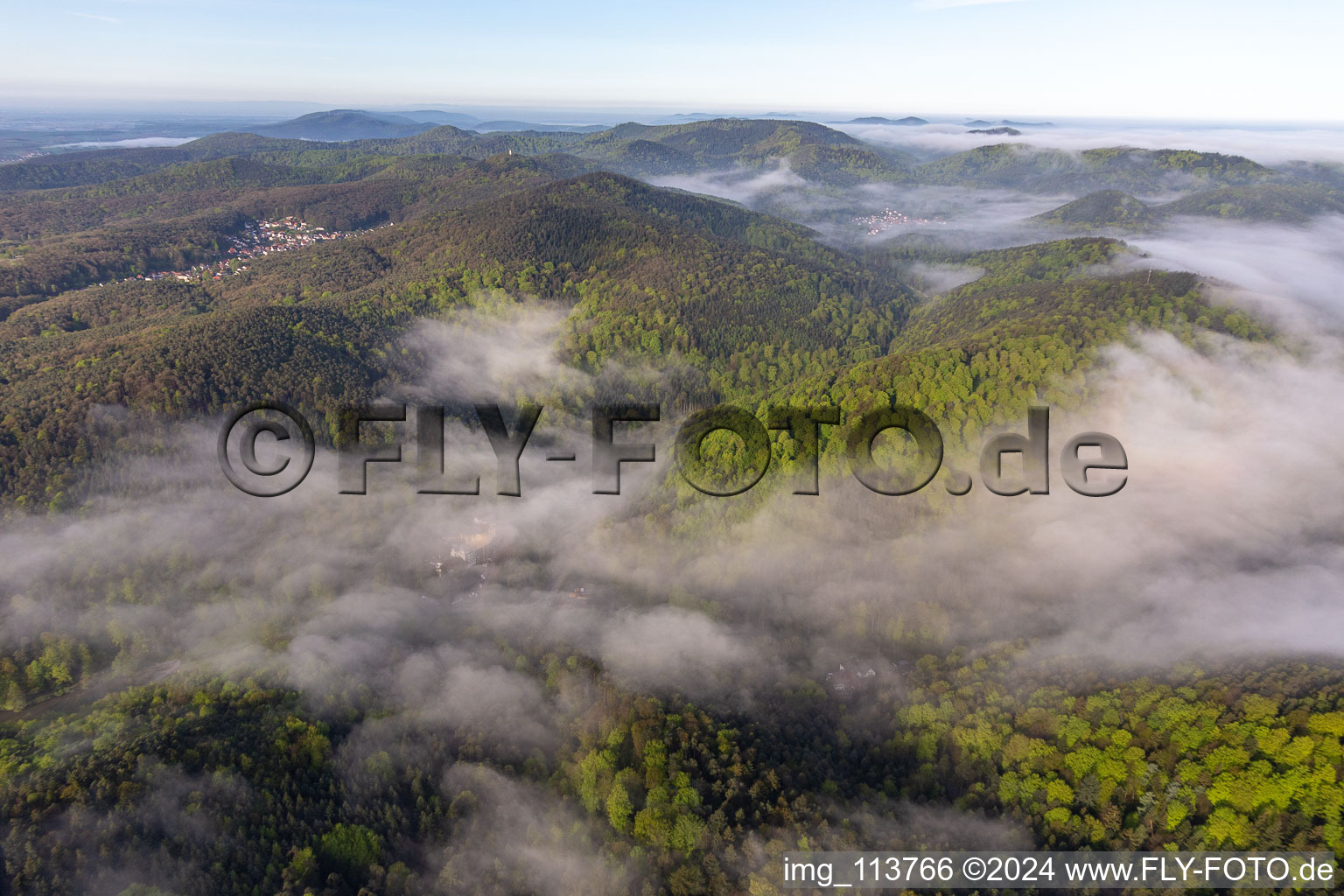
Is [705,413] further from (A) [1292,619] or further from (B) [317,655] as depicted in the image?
(A) [1292,619]

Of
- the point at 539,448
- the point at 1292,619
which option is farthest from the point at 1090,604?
the point at 539,448
